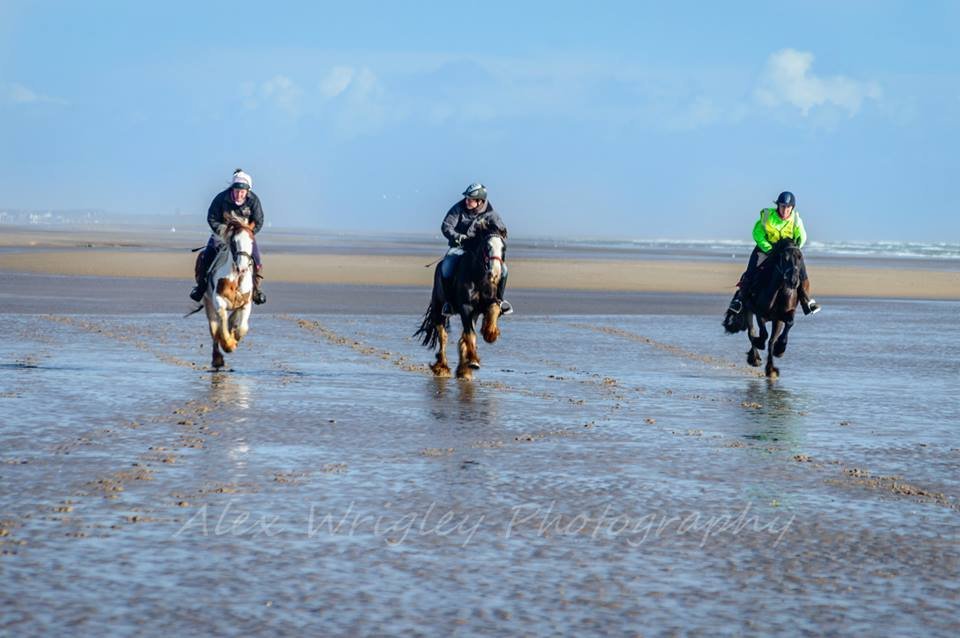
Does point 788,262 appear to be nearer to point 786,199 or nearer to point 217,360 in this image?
point 786,199

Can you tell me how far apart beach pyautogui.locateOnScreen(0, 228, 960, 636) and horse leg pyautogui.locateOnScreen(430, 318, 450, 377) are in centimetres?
58

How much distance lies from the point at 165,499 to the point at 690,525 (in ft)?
8.81

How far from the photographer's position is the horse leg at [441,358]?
15.8 metres

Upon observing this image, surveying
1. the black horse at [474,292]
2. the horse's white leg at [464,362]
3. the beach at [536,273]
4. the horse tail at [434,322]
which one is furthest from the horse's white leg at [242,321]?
the beach at [536,273]

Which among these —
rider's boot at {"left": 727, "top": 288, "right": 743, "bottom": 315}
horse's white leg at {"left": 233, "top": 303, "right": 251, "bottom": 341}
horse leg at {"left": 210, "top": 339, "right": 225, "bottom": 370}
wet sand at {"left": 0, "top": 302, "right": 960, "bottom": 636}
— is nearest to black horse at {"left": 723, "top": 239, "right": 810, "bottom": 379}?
rider's boot at {"left": 727, "top": 288, "right": 743, "bottom": 315}

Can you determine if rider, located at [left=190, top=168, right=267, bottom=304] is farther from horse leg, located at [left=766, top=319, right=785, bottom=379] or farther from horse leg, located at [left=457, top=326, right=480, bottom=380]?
horse leg, located at [left=766, top=319, right=785, bottom=379]

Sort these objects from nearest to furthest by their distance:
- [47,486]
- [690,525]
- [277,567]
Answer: [277,567]
[690,525]
[47,486]

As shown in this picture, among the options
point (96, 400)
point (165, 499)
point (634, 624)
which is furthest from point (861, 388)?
point (634, 624)

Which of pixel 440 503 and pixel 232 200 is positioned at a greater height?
pixel 232 200

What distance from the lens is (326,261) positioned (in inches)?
2094

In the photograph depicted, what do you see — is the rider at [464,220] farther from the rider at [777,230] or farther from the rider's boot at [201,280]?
the rider at [777,230]

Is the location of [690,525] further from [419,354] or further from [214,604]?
[419,354]

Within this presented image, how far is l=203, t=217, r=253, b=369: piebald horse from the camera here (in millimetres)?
15406

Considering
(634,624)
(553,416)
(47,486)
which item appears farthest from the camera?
(553,416)
